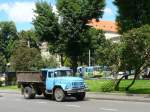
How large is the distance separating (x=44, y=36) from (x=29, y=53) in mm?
2852

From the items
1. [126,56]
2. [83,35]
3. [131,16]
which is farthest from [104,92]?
[83,35]

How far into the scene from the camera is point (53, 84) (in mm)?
28328

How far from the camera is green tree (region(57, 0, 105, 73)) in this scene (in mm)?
57125

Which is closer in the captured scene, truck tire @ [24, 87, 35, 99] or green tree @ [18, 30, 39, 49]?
truck tire @ [24, 87, 35, 99]

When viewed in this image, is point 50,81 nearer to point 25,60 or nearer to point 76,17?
point 25,60

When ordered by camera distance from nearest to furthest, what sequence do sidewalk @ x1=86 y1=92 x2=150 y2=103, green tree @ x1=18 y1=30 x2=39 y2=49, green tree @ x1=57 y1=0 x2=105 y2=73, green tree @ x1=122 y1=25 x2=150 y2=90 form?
sidewalk @ x1=86 y1=92 x2=150 y2=103 → green tree @ x1=122 y1=25 x2=150 y2=90 → green tree @ x1=57 y1=0 x2=105 y2=73 → green tree @ x1=18 y1=30 x2=39 y2=49

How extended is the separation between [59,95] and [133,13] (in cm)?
2423

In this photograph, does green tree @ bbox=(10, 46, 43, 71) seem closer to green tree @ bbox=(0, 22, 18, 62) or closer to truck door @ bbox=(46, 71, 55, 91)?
truck door @ bbox=(46, 71, 55, 91)

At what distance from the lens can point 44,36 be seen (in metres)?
58.1

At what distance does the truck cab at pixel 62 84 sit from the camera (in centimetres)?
2736

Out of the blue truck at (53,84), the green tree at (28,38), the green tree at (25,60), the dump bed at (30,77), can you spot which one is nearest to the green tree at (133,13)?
the green tree at (25,60)

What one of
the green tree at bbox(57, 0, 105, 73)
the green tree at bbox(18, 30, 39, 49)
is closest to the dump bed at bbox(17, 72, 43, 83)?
the green tree at bbox(57, 0, 105, 73)

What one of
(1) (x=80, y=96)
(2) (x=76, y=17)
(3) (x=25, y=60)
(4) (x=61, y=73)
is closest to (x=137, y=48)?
(1) (x=80, y=96)

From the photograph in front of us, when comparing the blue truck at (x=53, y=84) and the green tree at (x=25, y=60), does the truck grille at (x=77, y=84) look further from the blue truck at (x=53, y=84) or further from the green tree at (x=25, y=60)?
the green tree at (x=25, y=60)
